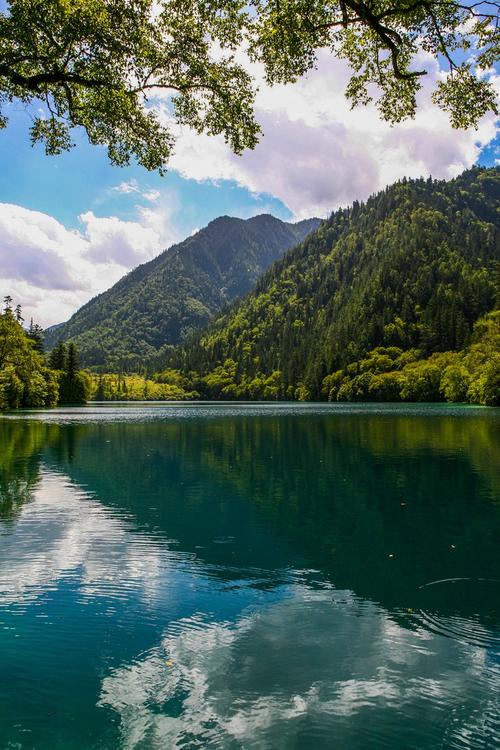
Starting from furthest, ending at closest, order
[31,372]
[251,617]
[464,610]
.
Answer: [31,372]
[464,610]
[251,617]

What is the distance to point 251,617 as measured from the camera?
31.9 feet

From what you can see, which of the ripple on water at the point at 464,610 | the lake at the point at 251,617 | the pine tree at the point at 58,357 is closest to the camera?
the lake at the point at 251,617

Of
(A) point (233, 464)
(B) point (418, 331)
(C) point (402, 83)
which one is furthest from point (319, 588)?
(B) point (418, 331)

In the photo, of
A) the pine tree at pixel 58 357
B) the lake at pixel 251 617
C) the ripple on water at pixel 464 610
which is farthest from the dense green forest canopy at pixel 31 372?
the ripple on water at pixel 464 610

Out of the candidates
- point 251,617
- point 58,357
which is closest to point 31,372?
point 58,357

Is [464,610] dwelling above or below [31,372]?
below

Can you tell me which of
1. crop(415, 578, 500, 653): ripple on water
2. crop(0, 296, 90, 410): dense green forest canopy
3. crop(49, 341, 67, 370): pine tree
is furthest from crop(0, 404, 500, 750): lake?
crop(49, 341, 67, 370): pine tree

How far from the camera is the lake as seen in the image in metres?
6.46

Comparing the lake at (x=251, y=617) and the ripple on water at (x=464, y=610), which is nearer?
the lake at (x=251, y=617)

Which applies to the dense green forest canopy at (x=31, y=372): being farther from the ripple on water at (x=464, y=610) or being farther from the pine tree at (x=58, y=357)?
the ripple on water at (x=464, y=610)

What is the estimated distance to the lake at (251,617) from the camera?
6.46 m

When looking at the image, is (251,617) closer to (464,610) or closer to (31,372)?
(464,610)

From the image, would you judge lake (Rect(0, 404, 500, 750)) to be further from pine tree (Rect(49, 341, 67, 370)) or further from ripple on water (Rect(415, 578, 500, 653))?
pine tree (Rect(49, 341, 67, 370))

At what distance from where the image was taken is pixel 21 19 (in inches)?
553
